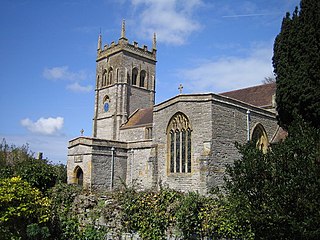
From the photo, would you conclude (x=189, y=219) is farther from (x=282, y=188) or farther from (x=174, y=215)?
(x=282, y=188)

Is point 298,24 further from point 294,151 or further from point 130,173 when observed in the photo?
point 130,173

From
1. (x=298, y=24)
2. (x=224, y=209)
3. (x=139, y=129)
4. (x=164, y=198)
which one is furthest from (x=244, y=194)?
(x=139, y=129)

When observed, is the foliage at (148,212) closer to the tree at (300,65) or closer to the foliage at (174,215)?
the foliage at (174,215)

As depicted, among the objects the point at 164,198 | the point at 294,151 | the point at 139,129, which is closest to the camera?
the point at 294,151

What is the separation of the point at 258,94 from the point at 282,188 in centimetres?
2127

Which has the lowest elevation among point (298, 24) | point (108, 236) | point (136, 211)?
point (108, 236)

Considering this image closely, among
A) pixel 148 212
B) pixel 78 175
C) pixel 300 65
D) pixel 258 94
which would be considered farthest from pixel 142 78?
pixel 148 212

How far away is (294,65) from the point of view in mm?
13727

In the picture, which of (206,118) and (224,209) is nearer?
(224,209)

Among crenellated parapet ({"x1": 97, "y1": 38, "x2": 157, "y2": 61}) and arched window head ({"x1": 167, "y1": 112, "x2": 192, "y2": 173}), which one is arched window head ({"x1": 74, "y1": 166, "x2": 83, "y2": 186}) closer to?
arched window head ({"x1": 167, "y1": 112, "x2": 192, "y2": 173})

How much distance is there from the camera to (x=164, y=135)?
846 inches

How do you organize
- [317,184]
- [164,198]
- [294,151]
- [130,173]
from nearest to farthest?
[317,184] < [294,151] < [164,198] < [130,173]

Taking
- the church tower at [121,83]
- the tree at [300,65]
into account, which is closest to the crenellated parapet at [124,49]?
the church tower at [121,83]

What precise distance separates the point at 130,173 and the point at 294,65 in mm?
16217
